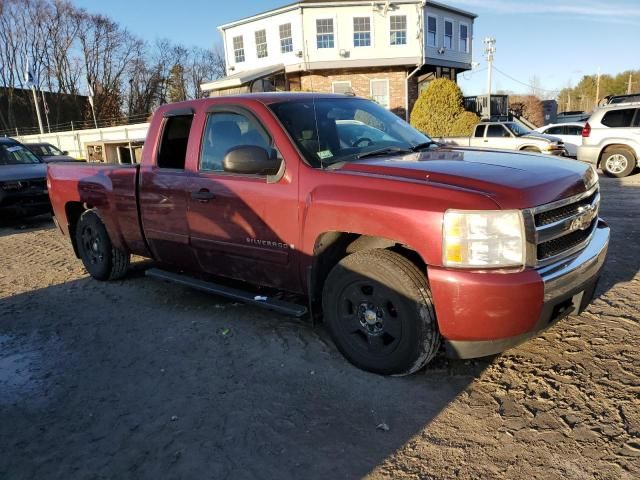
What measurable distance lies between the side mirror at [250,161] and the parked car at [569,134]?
15476mm

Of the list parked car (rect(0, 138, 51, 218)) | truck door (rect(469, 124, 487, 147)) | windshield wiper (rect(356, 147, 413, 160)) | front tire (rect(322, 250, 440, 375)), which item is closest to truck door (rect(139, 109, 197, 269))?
windshield wiper (rect(356, 147, 413, 160))

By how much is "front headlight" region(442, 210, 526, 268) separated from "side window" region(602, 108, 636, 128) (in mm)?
12182

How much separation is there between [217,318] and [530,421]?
2704 millimetres

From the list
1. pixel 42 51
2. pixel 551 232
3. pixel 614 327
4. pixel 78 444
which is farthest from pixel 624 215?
pixel 42 51

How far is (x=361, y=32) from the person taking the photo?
27.2 m

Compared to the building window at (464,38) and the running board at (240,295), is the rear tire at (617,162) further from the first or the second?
the building window at (464,38)

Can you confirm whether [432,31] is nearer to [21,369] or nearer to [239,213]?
[239,213]

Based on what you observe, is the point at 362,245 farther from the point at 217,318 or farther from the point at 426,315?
the point at 217,318

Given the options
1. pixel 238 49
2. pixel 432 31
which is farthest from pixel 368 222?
pixel 238 49

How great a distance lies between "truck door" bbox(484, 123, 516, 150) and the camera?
1551cm

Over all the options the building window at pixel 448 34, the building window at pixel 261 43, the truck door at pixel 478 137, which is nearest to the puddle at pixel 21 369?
the truck door at pixel 478 137

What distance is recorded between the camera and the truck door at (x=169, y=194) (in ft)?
14.4

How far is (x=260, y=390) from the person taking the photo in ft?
10.6

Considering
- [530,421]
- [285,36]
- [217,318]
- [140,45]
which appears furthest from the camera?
[140,45]
